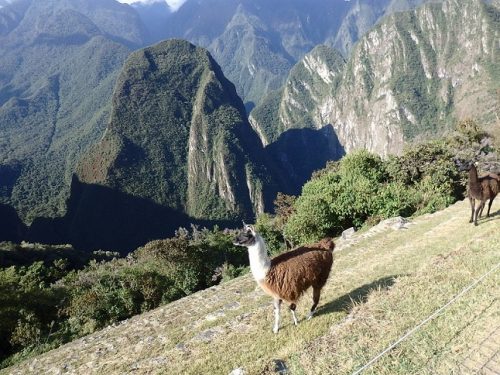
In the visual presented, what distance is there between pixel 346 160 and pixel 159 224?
93.6m

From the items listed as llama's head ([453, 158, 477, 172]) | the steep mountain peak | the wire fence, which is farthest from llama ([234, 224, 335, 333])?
the steep mountain peak

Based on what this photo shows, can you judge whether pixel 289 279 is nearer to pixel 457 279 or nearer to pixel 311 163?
pixel 457 279

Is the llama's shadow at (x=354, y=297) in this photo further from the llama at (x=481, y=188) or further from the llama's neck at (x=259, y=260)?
the llama at (x=481, y=188)

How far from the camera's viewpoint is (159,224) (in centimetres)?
11581

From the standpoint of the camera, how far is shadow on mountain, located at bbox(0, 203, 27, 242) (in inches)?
3905

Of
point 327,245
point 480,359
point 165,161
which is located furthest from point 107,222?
point 480,359

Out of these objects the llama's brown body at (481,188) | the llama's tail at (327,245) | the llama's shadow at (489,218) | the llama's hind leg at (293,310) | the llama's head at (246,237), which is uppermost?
the llama's head at (246,237)

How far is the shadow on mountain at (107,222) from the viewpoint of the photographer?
10825 centimetres

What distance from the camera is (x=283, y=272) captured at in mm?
6859

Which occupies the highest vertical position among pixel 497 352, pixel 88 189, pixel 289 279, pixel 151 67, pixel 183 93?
pixel 151 67

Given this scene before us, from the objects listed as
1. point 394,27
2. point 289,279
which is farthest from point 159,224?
point 394,27

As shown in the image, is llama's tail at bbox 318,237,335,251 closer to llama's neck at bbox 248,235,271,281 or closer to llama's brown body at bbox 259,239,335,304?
llama's brown body at bbox 259,239,335,304

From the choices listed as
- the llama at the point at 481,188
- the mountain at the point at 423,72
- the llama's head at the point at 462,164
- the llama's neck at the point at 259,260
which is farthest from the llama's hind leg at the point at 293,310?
the mountain at the point at 423,72

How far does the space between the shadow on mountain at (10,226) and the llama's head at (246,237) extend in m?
111
